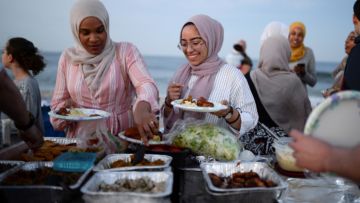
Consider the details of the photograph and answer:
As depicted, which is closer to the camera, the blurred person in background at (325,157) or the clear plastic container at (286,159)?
the blurred person in background at (325,157)

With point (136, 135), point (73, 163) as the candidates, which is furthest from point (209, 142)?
point (73, 163)

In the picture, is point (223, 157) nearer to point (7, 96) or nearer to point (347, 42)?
point (7, 96)

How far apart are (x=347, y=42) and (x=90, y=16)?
346 centimetres

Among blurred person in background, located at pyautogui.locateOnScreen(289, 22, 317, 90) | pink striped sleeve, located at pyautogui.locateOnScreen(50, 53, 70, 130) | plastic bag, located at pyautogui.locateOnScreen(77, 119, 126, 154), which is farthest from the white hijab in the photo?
blurred person in background, located at pyautogui.locateOnScreen(289, 22, 317, 90)

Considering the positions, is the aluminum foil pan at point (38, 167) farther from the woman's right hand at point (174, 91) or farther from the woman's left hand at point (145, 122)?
the woman's right hand at point (174, 91)

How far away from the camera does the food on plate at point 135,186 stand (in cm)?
148

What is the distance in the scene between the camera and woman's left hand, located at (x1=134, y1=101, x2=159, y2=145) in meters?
2.06

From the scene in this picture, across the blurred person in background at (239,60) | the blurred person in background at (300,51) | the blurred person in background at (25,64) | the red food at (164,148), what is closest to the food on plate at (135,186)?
the red food at (164,148)

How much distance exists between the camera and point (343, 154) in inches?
44.4

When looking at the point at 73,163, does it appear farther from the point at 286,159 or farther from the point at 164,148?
the point at 286,159

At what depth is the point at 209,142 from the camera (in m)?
2.08

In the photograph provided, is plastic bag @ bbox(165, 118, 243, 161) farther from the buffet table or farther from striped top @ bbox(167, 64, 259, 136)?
striped top @ bbox(167, 64, 259, 136)

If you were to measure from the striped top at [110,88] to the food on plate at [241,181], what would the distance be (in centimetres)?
106

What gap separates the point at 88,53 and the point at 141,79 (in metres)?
0.48
